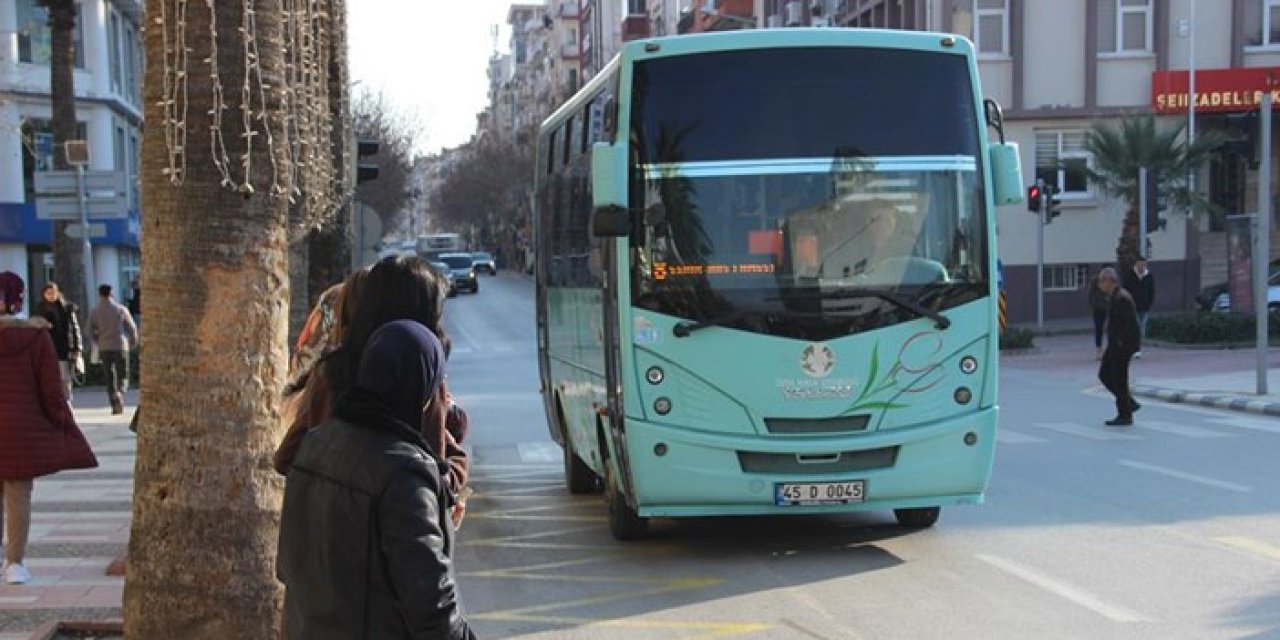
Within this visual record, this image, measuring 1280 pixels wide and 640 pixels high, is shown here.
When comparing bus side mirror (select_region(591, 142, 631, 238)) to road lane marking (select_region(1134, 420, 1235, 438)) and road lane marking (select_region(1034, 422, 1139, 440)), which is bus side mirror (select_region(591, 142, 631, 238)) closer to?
road lane marking (select_region(1034, 422, 1139, 440))

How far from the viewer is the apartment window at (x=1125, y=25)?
119 feet

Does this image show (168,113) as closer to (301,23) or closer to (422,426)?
(301,23)

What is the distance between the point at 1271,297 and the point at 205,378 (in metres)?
28.4

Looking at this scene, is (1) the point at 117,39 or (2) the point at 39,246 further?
(1) the point at 117,39

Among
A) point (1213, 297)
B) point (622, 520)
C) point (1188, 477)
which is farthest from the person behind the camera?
point (1213, 297)

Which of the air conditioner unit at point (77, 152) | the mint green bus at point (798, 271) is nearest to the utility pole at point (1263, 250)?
the mint green bus at point (798, 271)

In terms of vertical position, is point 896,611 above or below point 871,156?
below

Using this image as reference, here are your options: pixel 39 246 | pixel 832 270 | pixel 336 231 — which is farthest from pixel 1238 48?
pixel 39 246

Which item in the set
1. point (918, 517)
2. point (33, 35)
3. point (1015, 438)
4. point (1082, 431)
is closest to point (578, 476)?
point (918, 517)

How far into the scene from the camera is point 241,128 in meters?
5.25

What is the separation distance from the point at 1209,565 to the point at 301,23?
20.2 ft

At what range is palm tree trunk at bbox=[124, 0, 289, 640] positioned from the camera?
5.15 meters

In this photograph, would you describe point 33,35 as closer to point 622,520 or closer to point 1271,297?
point 1271,297

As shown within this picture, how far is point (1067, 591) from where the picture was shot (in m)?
7.68
